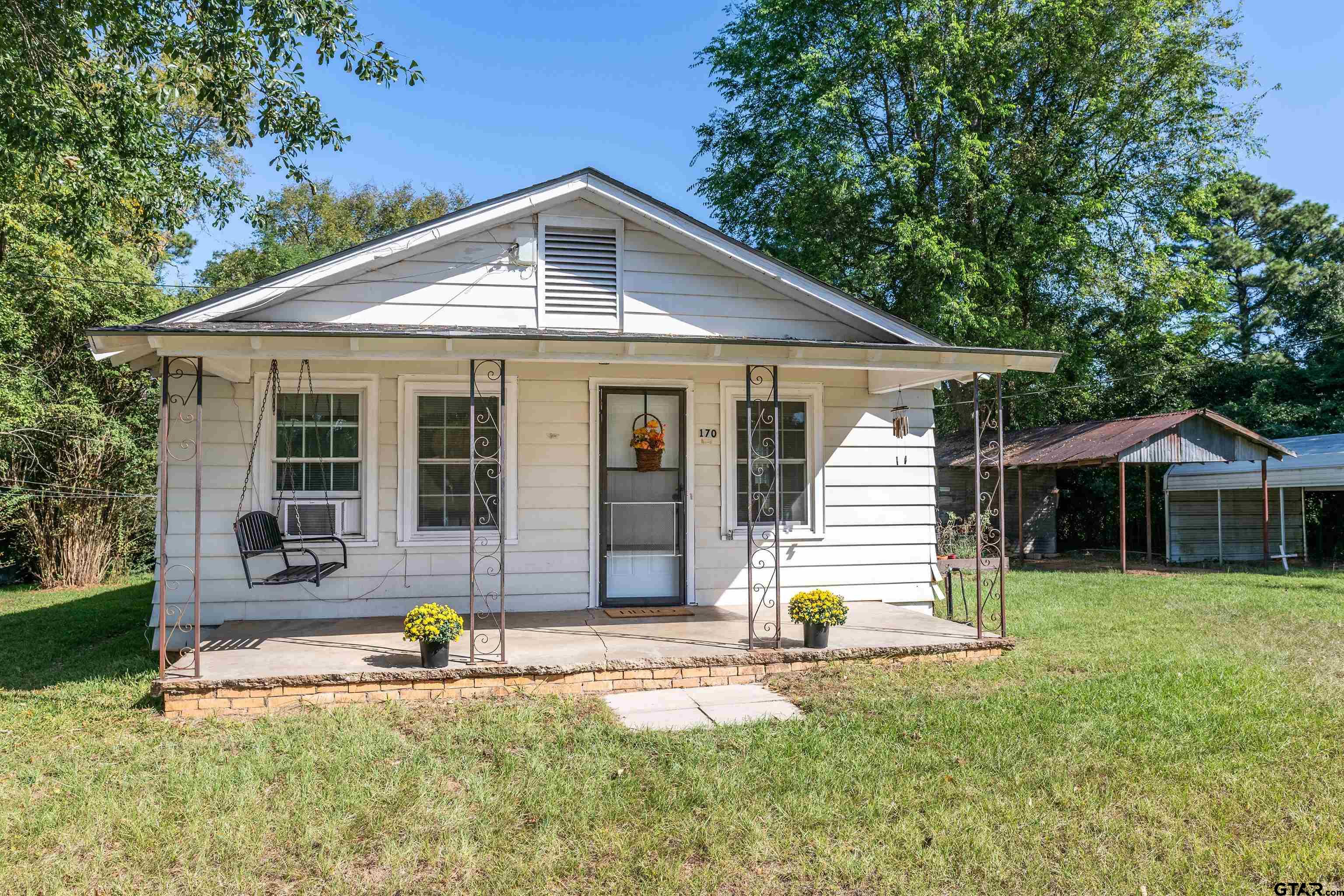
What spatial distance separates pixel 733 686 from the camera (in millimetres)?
6133

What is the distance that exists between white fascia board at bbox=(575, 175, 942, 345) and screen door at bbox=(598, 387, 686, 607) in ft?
4.55

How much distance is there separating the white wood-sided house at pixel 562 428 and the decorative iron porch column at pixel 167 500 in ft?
0.25

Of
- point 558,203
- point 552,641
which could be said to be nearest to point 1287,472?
point 558,203

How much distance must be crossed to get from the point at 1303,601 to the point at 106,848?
495 inches

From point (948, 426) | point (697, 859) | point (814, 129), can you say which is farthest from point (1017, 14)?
point (697, 859)

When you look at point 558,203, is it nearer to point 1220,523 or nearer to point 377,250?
point 377,250

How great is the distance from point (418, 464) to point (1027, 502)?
593 inches

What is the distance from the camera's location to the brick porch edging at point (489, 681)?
17.8 ft

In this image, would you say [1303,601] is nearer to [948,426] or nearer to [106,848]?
[106,848]

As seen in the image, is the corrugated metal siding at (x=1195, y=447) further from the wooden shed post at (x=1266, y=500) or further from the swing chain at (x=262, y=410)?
the swing chain at (x=262, y=410)

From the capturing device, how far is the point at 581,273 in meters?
7.90

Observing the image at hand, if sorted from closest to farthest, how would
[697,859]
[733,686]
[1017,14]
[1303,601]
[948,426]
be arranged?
[697,859] < [733,686] < [1303,601] < [1017,14] < [948,426]

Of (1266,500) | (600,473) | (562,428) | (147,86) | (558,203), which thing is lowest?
(1266,500)

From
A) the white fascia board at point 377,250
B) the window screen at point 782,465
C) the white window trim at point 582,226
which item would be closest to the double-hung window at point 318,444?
the white fascia board at point 377,250
